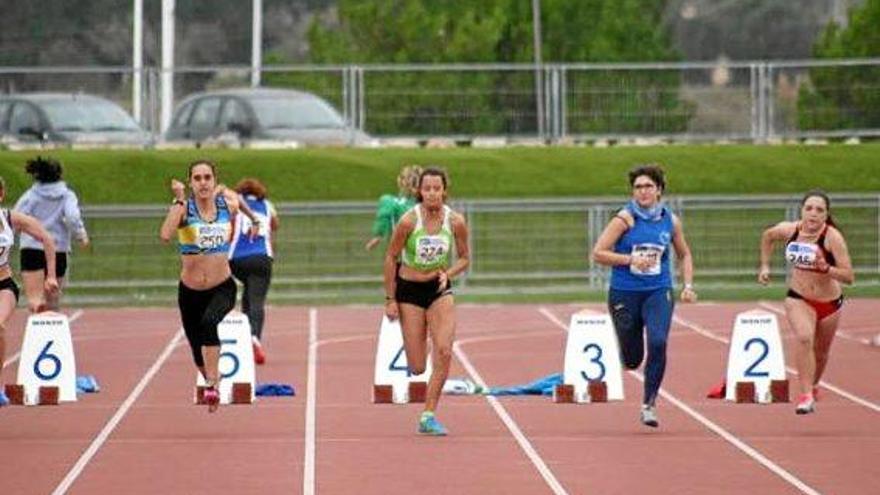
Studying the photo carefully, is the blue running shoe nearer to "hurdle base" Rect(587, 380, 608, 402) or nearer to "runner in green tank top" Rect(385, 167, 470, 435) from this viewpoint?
"runner in green tank top" Rect(385, 167, 470, 435)

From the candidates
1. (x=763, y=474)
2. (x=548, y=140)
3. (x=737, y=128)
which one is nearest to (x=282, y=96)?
(x=548, y=140)

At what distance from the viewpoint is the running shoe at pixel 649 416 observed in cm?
2022

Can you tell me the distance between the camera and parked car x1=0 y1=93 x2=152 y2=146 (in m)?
44.6

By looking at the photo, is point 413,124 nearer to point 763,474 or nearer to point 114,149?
point 114,149

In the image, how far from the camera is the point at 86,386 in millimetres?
23859

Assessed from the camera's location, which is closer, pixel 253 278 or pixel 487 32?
pixel 253 278

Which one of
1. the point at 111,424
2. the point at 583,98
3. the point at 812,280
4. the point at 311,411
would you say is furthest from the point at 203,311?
the point at 583,98

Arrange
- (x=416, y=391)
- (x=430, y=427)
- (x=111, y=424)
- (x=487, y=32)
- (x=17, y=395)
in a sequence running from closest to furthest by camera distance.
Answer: (x=430, y=427)
(x=111, y=424)
(x=17, y=395)
(x=416, y=391)
(x=487, y=32)

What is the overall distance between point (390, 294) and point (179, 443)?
1841 millimetres

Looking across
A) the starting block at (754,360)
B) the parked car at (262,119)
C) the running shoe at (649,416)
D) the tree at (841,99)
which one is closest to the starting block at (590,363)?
the starting block at (754,360)

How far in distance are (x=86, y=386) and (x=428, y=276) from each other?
505 centimetres

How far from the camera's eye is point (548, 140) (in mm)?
45062

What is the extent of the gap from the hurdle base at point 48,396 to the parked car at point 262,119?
72.2 feet

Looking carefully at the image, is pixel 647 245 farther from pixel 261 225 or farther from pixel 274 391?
pixel 261 225
